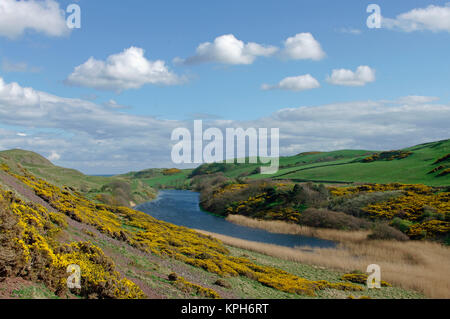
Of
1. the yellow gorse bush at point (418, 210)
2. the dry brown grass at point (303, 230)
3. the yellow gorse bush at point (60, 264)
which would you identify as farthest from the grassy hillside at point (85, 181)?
the yellow gorse bush at point (60, 264)

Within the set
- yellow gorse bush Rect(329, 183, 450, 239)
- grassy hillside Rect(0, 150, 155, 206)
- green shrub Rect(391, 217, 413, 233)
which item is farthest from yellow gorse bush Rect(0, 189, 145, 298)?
grassy hillside Rect(0, 150, 155, 206)

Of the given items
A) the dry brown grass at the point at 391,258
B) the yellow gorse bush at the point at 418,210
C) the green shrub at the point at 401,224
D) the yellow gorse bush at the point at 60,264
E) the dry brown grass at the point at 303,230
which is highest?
the yellow gorse bush at the point at 60,264

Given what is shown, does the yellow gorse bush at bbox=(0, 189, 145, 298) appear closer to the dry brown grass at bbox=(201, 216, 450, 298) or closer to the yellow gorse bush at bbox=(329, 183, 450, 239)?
the dry brown grass at bbox=(201, 216, 450, 298)

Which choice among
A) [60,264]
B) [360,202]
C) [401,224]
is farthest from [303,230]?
[60,264]

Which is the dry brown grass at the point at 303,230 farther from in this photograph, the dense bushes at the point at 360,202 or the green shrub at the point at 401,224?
the dense bushes at the point at 360,202

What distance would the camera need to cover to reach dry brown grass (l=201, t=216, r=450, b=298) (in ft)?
89.9

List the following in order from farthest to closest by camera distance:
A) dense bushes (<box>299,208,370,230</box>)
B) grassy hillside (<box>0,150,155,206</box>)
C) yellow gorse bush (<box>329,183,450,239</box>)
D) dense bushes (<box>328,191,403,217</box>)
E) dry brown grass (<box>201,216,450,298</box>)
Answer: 1. grassy hillside (<box>0,150,155,206</box>)
2. dense bushes (<box>328,191,403,217</box>)
3. dense bushes (<box>299,208,370,230</box>)
4. yellow gorse bush (<box>329,183,450,239</box>)
5. dry brown grass (<box>201,216,450,298</box>)

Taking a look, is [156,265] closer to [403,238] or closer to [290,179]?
[403,238]

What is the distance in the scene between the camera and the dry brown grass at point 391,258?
2741 cm

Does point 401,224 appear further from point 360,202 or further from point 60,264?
point 60,264

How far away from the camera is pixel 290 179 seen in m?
115
